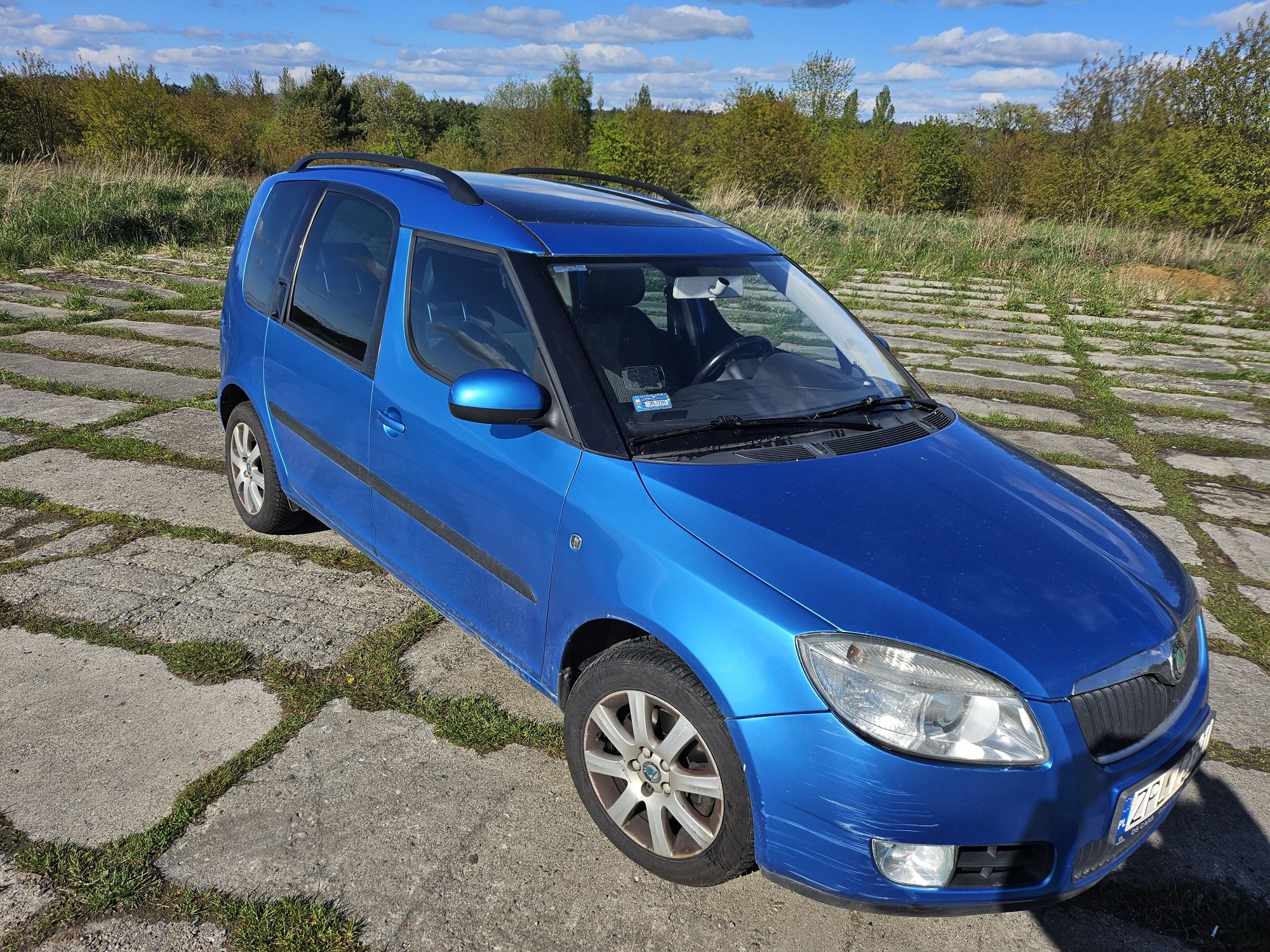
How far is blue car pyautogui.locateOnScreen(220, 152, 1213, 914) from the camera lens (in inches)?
76.3

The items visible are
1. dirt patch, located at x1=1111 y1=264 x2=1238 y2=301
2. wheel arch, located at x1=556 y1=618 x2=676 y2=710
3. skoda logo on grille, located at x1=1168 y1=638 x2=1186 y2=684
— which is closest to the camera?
skoda logo on grille, located at x1=1168 y1=638 x2=1186 y2=684

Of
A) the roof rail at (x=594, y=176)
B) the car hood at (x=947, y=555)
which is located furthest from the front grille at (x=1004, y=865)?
the roof rail at (x=594, y=176)

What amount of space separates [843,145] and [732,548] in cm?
4379

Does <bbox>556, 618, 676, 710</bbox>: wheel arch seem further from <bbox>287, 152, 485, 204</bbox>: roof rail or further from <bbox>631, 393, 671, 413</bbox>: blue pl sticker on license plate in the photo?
<bbox>287, 152, 485, 204</bbox>: roof rail

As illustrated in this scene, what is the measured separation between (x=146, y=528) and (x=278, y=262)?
1.54 metres

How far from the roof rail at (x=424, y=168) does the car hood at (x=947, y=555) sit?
136 cm

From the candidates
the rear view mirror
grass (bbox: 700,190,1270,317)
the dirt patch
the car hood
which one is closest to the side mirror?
the car hood

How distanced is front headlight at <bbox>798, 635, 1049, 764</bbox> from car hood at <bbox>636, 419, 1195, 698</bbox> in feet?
0.13

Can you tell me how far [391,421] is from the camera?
122 inches

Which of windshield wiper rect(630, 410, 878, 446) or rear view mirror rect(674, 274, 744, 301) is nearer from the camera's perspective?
windshield wiper rect(630, 410, 878, 446)

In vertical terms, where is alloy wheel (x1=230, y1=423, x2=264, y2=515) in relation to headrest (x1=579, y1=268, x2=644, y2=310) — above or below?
below

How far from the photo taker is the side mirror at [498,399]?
2.52 meters

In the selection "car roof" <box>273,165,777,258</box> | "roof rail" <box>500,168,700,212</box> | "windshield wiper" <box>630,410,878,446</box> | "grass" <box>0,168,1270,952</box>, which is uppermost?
"roof rail" <box>500,168,700,212</box>

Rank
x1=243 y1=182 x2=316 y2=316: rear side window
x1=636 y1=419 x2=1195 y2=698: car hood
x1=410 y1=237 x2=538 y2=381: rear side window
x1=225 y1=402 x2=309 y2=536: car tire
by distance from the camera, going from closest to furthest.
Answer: x1=636 y1=419 x2=1195 y2=698: car hood → x1=410 y1=237 x2=538 y2=381: rear side window → x1=243 y1=182 x2=316 y2=316: rear side window → x1=225 y1=402 x2=309 y2=536: car tire
